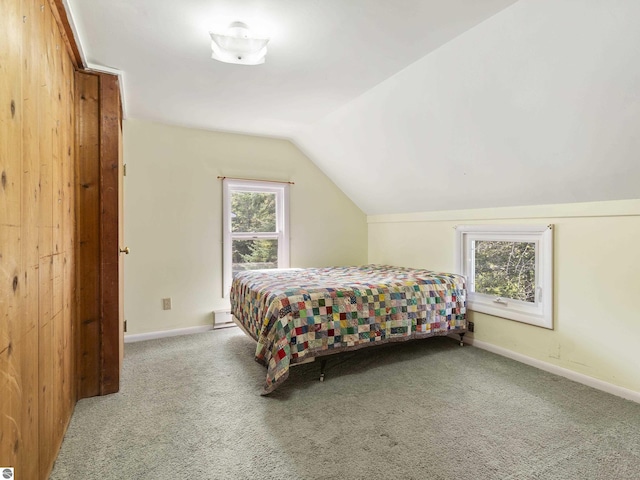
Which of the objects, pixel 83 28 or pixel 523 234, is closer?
pixel 83 28

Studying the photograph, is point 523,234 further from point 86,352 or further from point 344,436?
point 86,352

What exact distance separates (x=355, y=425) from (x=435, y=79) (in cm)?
223

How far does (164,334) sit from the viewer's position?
3510mm

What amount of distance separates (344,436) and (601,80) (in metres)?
2.24

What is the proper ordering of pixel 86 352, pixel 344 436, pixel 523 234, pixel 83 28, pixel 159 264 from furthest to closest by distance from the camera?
1. pixel 159 264
2. pixel 523 234
3. pixel 86 352
4. pixel 83 28
5. pixel 344 436

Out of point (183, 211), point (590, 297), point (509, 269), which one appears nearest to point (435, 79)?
point (509, 269)

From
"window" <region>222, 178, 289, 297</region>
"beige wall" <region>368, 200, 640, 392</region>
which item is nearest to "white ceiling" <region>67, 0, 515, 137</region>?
"window" <region>222, 178, 289, 297</region>

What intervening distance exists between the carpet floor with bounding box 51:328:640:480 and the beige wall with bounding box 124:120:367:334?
3.05 ft

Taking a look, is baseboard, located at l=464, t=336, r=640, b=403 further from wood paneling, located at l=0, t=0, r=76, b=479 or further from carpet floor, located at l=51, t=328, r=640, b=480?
wood paneling, located at l=0, t=0, r=76, b=479

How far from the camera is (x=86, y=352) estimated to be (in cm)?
219

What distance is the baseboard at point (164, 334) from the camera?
11.0ft

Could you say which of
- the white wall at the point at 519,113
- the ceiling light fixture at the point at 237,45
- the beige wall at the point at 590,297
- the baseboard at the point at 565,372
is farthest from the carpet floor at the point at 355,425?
the ceiling light fixture at the point at 237,45

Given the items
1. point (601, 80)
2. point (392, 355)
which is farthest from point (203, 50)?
point (392, 355)

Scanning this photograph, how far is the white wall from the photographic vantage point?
1.68 m
